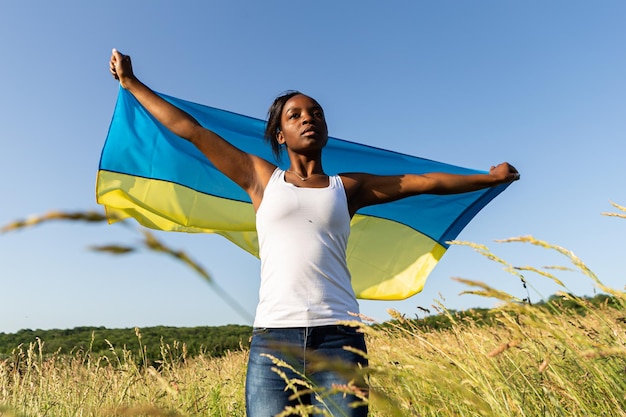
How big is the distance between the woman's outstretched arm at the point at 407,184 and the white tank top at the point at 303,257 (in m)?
0.22

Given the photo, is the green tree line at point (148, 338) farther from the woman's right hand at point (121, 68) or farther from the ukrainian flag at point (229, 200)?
the woman's right hand at point (121, 68)

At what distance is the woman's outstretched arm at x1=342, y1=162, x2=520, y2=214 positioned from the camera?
288 cm

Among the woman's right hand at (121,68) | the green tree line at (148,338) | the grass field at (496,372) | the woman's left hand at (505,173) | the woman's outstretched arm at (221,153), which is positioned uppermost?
the woman's right hand at (121,68)

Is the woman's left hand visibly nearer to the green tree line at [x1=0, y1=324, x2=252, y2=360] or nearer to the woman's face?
the woman's face

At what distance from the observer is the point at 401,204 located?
5.55 m

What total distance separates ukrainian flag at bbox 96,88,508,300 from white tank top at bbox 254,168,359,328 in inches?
111

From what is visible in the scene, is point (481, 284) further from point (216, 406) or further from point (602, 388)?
point (216, 406)

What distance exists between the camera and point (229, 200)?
541 centimetres

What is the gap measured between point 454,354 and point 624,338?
1.11m

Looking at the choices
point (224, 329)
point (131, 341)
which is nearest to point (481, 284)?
point (131, 341)

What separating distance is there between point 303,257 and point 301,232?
0.13m

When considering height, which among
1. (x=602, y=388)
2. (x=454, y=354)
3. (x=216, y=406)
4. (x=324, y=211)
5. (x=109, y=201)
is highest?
(x=109, y=201)

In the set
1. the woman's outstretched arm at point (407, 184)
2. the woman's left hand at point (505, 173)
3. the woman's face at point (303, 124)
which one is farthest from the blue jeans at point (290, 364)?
the woman's left hand at point (505, 173)

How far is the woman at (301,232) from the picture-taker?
7.53ft
